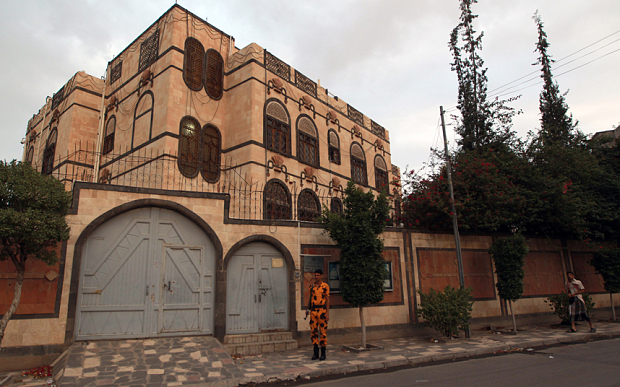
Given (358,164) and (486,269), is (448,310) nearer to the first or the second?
(486,269)

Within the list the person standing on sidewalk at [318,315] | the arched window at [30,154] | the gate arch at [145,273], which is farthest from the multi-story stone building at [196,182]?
the person standing on sidewalk at [318,315]

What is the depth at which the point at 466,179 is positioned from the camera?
12.8 metres

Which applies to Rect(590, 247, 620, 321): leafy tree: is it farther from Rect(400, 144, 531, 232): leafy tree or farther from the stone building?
Rect(400, 144, 531, 232): leafy tree

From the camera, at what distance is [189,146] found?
15.9 m

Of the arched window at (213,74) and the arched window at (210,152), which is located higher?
the arched window at (213,74)

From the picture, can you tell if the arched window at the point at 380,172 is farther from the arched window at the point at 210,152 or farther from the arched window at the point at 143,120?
the arched window at the point at 143,120

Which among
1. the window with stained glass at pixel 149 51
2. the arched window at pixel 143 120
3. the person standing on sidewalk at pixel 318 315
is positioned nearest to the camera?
the person standing on sidewalk at pixel 318 315

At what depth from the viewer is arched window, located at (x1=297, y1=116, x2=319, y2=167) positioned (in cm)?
1886

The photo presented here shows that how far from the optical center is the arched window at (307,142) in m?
18.9

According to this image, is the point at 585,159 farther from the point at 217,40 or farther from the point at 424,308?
the point at 217,40

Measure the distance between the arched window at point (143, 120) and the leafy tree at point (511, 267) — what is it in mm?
14081

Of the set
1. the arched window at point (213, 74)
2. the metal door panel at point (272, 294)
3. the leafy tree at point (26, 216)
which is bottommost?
A: the metal door panel at point (272, 294)

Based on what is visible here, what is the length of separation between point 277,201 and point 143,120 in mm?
6871

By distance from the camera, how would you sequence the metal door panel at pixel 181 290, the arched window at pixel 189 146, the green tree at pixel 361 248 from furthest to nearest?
1. the arched window at pixel 189 146
2. the green tree at pixel 361 248
3. the metal door panel at pixel 181 290
